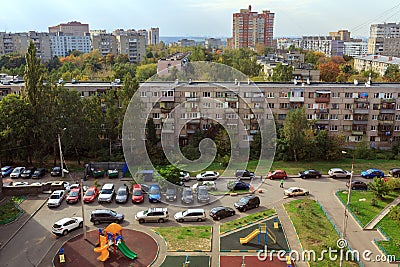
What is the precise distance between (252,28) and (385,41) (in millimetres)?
41466

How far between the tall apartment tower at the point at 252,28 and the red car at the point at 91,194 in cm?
10829

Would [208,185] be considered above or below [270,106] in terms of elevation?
below

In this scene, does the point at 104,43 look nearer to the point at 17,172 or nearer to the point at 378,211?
the point at 17,172

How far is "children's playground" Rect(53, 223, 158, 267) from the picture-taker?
54.9ft

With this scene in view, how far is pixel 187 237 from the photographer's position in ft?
61.9

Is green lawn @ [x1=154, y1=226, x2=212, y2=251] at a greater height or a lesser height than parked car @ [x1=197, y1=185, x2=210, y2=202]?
lesser

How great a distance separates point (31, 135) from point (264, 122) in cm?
2020

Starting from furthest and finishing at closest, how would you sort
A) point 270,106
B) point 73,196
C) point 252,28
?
point 252,28, point 270,106, point 73,196

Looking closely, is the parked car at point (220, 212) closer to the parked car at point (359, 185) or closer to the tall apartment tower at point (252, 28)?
the parked car at point (359, 185)

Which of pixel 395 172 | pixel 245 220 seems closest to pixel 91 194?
pixel 245 220

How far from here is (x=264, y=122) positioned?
3512 centimetres

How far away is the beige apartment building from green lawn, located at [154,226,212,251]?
1550 centimetres

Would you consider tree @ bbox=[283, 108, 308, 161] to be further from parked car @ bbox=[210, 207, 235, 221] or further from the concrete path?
parked car @ bbox=[210, 207, 235, 221]

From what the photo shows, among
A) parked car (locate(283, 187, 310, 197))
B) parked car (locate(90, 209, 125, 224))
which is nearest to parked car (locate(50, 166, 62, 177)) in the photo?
parked car (locate(90, 209, 125, 224))
